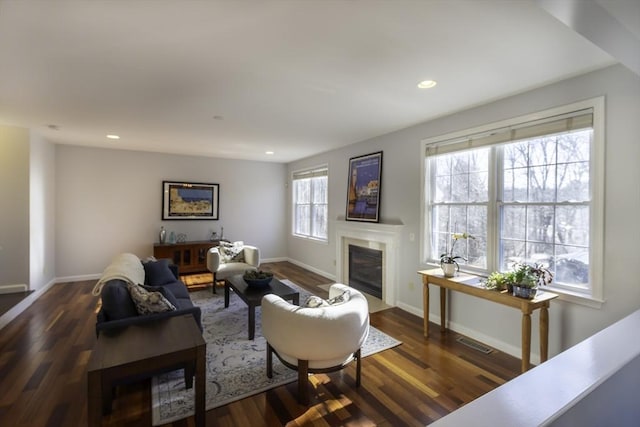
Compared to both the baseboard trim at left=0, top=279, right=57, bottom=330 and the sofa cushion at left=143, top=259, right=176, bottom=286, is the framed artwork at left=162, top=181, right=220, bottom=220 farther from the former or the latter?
the sofa cushion at left=143, top=259, right=176, bottom=286

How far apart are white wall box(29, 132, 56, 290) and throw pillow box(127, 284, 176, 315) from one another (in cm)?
335

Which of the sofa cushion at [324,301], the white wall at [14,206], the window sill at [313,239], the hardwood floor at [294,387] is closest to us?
the hardwood floor at [294,387]

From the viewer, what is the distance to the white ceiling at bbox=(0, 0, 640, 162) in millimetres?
1642

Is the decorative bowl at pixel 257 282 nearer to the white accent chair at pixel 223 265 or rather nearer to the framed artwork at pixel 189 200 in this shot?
the white accent chair at pixel 223 265

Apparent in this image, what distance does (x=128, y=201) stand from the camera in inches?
224

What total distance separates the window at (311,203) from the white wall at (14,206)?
4572mm

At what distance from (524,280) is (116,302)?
3204 millimetres

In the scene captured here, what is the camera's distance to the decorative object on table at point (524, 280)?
239 cm

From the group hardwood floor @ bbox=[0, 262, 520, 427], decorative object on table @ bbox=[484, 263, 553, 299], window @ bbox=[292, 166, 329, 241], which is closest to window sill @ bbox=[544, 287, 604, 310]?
decorative object on table @ bbox=[484, 263, 553, 299]

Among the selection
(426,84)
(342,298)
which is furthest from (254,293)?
(426,84)

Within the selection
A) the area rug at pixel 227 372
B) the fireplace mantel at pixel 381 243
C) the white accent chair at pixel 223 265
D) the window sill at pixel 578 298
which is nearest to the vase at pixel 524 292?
the window sill at pixel 578 298

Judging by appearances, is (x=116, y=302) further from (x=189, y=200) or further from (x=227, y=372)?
(x=189, y=200)

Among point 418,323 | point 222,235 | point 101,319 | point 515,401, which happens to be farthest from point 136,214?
point 515,401

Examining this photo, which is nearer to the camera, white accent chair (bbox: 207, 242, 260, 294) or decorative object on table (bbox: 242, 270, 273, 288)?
decorative object on table (bbox: 242, 270, 273, 288)
